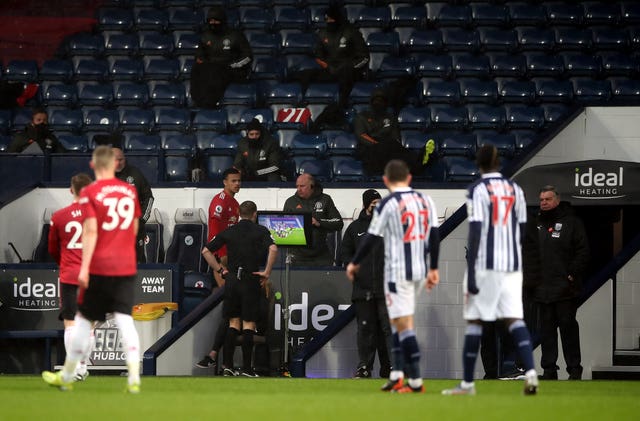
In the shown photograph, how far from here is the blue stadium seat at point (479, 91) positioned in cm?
1984

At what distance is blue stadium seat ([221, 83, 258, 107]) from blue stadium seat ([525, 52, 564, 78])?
4.24 m

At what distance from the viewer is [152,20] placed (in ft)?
72.0

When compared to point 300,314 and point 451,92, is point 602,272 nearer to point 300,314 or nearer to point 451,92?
point 300,314

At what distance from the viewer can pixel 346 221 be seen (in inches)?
712

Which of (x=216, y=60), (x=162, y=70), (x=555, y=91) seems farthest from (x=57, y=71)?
(x=555, y=91)

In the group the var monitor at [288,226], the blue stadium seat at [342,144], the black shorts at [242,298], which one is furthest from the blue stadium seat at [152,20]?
the black shorts at [242,298]

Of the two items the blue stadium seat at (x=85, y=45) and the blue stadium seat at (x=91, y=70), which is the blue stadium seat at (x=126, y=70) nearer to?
the blue stadium seat at (x=91, y=70)

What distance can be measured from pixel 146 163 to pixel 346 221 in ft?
9.83

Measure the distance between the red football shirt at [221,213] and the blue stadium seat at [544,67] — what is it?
5673 millimetres

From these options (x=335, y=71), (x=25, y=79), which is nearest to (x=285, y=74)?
(x=335, y=71)

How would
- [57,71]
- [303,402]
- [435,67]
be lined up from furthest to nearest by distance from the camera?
[57,71], [435,67], [303,402]

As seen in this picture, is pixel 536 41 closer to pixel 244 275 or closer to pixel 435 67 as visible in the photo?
pixel 435 67

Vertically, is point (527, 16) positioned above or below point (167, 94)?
above

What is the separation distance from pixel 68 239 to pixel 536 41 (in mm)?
10178
